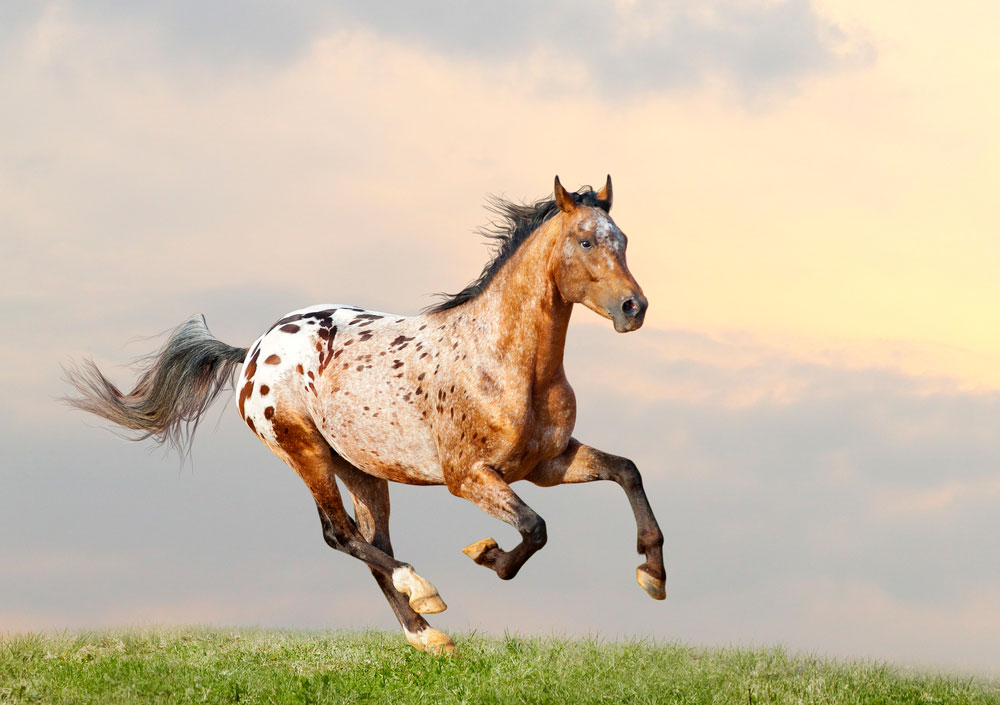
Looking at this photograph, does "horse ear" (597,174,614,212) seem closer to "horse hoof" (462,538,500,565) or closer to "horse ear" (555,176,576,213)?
"horse ear" (555,176,576,213)

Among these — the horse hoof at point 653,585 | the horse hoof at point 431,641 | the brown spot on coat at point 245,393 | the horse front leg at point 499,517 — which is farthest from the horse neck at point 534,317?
the brown spot on coat at point 245,393

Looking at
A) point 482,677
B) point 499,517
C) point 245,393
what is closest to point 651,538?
point 499,517

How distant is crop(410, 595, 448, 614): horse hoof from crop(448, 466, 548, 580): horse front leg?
56 cm

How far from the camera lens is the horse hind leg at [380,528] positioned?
8844mm

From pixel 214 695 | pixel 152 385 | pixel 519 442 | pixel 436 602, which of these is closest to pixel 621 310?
pixel 519 442

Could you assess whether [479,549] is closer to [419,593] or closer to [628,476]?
[419,593]

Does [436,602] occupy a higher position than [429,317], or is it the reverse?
[429,317]

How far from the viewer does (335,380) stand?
28.6 feet

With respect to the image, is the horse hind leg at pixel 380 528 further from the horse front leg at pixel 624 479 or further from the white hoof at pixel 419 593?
the horse front leg at pixel 624 479

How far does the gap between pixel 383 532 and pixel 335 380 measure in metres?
1.40

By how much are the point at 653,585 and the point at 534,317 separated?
2.03m

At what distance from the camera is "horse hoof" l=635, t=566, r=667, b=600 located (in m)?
7.80

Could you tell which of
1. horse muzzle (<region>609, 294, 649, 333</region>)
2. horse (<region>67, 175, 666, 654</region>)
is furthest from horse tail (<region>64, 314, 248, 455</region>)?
horse muzzle (<region>609, 294, 649, 333</region>)

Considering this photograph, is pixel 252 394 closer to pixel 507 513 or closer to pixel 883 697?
pixel 507 513
